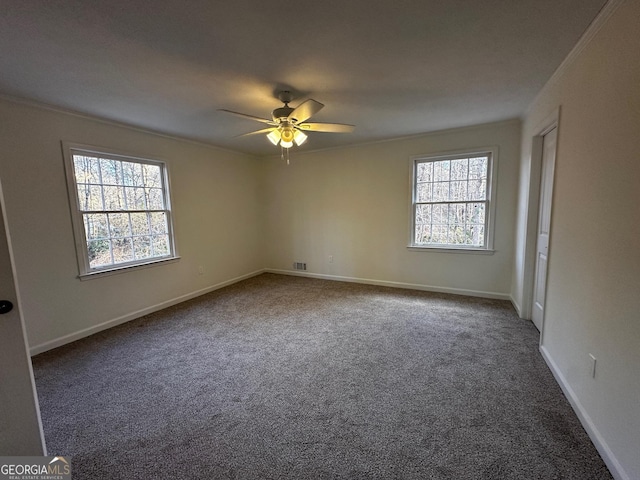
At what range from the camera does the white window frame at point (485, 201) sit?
12.1 ft

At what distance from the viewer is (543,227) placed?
9.14ft

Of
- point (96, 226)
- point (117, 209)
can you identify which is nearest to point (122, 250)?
point (96, 226)

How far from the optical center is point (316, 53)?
1845 millimetres

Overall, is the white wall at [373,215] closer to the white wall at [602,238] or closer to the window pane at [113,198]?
the white wall at [602,238]

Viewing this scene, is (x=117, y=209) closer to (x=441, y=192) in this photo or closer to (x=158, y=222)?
(x=158, y=222)

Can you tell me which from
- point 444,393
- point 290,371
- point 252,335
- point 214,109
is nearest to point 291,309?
point 252,335

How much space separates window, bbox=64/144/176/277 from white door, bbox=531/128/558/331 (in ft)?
14.8

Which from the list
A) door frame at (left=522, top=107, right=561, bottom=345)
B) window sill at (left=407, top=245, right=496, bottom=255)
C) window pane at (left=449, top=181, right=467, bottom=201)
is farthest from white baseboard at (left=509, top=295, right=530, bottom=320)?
window pane at (left=449, top=181, right=467, bottom=201)

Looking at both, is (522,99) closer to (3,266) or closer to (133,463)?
(3,266)

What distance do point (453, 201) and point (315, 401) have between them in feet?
11.0

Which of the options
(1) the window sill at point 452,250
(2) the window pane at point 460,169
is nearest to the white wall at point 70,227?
(1) the window sill at point 452,250

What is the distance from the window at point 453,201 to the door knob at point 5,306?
4.19 metres

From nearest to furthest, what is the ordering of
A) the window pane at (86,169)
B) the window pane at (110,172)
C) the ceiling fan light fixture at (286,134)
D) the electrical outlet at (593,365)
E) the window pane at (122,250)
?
the electrical outlet at (593,365)
the ceiling fan light fixture at (286,134)
the window pane at (86,169)
the window pane at (110,172)
the window pane at (122,250)

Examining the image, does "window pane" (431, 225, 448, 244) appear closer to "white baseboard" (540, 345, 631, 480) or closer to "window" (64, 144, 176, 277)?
"white baseboard" (540, 345, 631, 480)
